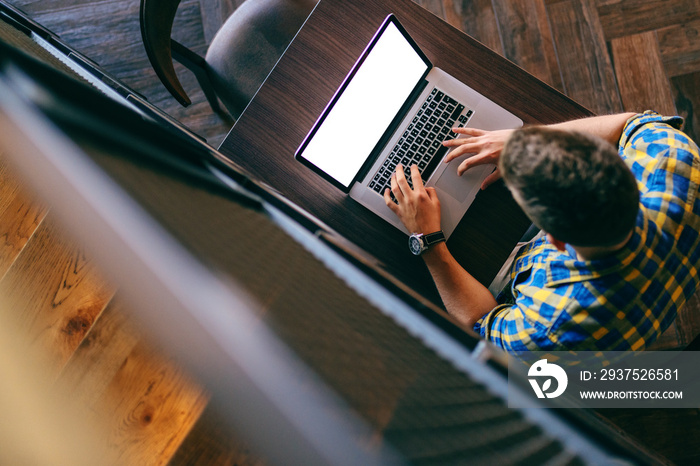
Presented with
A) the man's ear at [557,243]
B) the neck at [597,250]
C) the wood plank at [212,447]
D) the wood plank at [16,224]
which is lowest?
the wood plank at [16,224]

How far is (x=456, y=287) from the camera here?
0.96 m

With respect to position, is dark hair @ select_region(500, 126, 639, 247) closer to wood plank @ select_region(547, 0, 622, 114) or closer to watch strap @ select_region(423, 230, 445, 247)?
watch strap @ select_region(423, 230, 445, 247)

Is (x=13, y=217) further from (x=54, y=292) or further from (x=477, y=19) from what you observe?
(x=477, y=19)

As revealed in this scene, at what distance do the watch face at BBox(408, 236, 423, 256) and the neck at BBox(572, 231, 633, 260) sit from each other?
1.09ft

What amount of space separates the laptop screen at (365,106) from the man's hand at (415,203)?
4.2 inches

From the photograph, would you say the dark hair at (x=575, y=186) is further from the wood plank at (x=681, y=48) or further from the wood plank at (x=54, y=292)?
the wood plank at (x=681, y=48)

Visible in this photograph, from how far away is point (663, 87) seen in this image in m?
1.67

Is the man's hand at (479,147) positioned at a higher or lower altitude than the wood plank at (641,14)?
lower

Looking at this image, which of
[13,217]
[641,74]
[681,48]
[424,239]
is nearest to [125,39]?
[13,217]

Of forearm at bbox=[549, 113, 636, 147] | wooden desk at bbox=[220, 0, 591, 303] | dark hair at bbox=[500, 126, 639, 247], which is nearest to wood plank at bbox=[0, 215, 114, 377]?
wooden desk at bbox=[220, 0, 591, 303]

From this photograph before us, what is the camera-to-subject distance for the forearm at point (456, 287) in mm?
959

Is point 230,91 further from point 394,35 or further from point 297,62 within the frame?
point 394,35

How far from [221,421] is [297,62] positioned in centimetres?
98

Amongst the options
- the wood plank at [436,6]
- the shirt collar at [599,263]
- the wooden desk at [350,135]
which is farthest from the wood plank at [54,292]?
the wood plank at [436,6]
